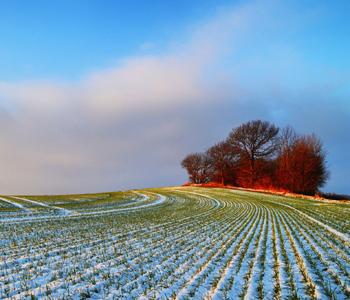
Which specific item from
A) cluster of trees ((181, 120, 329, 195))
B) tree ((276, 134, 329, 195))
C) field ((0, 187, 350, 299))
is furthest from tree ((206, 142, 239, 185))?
field ((0, 187, 350, 299))

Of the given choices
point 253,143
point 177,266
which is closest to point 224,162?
point 253,143

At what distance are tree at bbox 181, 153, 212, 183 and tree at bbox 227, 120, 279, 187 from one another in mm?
23511

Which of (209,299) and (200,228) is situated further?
(200,228)

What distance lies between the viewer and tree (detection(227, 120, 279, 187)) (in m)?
65.8

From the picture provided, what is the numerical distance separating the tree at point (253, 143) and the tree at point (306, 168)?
8511 mm

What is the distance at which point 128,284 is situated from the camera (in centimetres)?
691

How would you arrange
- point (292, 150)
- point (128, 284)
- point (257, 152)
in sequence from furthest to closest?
point (257, 152) → point (292, 150) → point (128, 284)

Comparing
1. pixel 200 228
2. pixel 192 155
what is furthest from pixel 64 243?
pixel 192 155

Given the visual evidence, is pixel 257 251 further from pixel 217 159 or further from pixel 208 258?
pixel 217 159

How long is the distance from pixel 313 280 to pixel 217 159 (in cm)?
7482

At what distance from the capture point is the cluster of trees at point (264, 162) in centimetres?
5431

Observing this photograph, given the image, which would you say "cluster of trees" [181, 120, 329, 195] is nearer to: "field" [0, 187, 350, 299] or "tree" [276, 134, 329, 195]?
"tree" [276, 134, 329, 195]

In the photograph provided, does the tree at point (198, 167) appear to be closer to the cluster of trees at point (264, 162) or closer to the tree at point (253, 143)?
the cluster of trees at point (264, 162)

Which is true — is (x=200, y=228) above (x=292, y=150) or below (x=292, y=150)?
below
